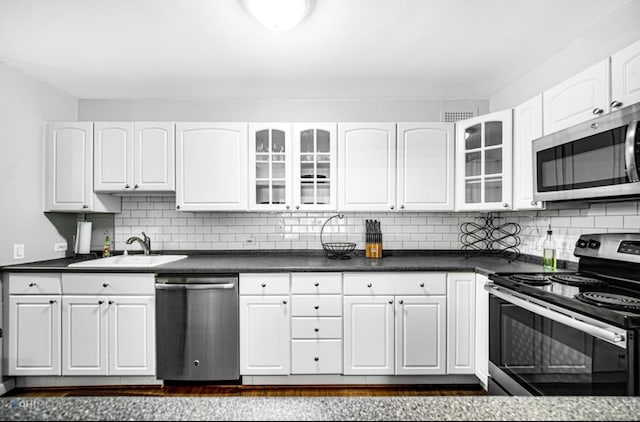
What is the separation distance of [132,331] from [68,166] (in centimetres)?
146

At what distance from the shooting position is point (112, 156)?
2.93 meters

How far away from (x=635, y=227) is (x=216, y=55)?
9.04 feet

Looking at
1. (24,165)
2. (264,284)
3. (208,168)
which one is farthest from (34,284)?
(264,284)

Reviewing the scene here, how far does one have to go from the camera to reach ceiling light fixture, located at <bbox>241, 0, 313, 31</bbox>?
177 centimetres

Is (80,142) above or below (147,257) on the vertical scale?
above

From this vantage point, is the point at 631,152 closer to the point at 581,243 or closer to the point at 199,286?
the point at 581,243

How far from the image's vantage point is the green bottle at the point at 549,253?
240 centimetres

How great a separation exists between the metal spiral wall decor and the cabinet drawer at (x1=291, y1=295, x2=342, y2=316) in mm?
1408

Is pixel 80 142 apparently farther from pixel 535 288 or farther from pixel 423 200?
pixel 535 288

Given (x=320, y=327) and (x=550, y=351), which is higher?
(x=550, y=351)

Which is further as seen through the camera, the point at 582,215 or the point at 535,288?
the point at 582,215

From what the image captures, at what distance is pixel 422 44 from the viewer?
7.54ft

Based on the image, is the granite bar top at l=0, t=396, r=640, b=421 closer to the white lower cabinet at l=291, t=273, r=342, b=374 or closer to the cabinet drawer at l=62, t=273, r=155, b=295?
the white lower cabinet at l=291, t=273, r=342, b=374

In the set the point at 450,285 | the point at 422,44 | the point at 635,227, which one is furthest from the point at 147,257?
the point at 635,227
